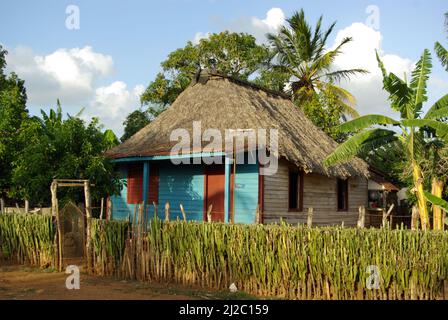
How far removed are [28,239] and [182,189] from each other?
4815 mm

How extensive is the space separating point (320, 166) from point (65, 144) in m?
6.99

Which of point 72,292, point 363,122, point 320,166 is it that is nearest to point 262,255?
point 72,292

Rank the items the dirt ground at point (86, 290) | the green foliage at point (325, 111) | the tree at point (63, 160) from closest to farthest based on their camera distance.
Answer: the dirt ground at point (86, 290) < the tree at point (63, 160) < the green foliage at point (325, 111)

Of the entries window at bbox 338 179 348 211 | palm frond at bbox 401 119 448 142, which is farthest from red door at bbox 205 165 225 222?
window at bbox 338 179 348 211

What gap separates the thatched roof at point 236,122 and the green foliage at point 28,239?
3.72 meters

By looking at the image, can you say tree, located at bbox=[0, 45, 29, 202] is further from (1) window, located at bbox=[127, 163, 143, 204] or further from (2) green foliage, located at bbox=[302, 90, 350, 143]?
(2) green foliage, located at bbox=[302, 90, 350, 143]

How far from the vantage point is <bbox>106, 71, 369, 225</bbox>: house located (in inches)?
509

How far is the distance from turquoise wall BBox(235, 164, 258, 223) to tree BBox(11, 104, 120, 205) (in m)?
3.41

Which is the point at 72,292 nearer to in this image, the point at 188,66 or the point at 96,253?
the point at 96,253

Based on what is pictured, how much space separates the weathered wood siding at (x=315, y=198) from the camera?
13.3 meters

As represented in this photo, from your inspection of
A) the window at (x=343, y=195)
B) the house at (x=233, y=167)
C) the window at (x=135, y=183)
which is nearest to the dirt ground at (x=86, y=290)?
the house at (x=233, y=167)

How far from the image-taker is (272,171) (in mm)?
13211

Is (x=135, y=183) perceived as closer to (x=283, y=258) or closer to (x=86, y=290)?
(x=86, y=290)

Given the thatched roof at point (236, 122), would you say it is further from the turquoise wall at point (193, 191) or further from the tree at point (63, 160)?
the tree at point (63, 160)
